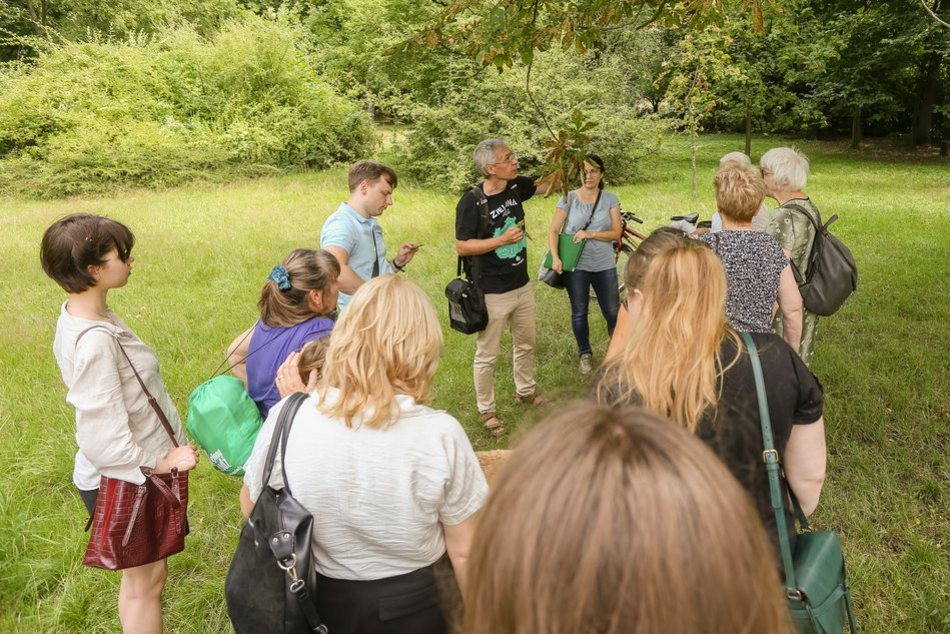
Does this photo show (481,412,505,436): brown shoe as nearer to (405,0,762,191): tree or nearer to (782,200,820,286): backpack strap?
(405,0,762,191): tree

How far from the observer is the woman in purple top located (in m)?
2.44

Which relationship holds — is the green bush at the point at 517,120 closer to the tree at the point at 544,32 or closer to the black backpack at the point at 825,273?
the tree at the point at 544,32

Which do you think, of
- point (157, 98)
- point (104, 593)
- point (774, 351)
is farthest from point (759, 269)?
point (157, 98)

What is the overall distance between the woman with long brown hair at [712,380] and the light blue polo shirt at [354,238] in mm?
2200

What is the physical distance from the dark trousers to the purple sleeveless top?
0.88 metres

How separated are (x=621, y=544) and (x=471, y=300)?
3.66 meters

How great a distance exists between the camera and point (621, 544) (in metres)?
0.74

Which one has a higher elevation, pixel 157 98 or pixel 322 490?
pixel 157 98

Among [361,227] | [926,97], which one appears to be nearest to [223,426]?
[361,227]

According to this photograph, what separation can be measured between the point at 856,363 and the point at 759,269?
2.98 metres

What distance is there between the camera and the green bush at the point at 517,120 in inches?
574

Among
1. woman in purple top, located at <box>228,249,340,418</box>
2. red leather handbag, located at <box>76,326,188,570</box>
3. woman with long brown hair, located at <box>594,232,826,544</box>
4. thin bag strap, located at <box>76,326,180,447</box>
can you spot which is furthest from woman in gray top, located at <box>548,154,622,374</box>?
red leather handbag, located at <box>76,326,188,570</box>

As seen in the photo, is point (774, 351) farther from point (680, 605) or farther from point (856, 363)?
point (856, 363)

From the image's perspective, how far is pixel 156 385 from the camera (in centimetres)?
255
